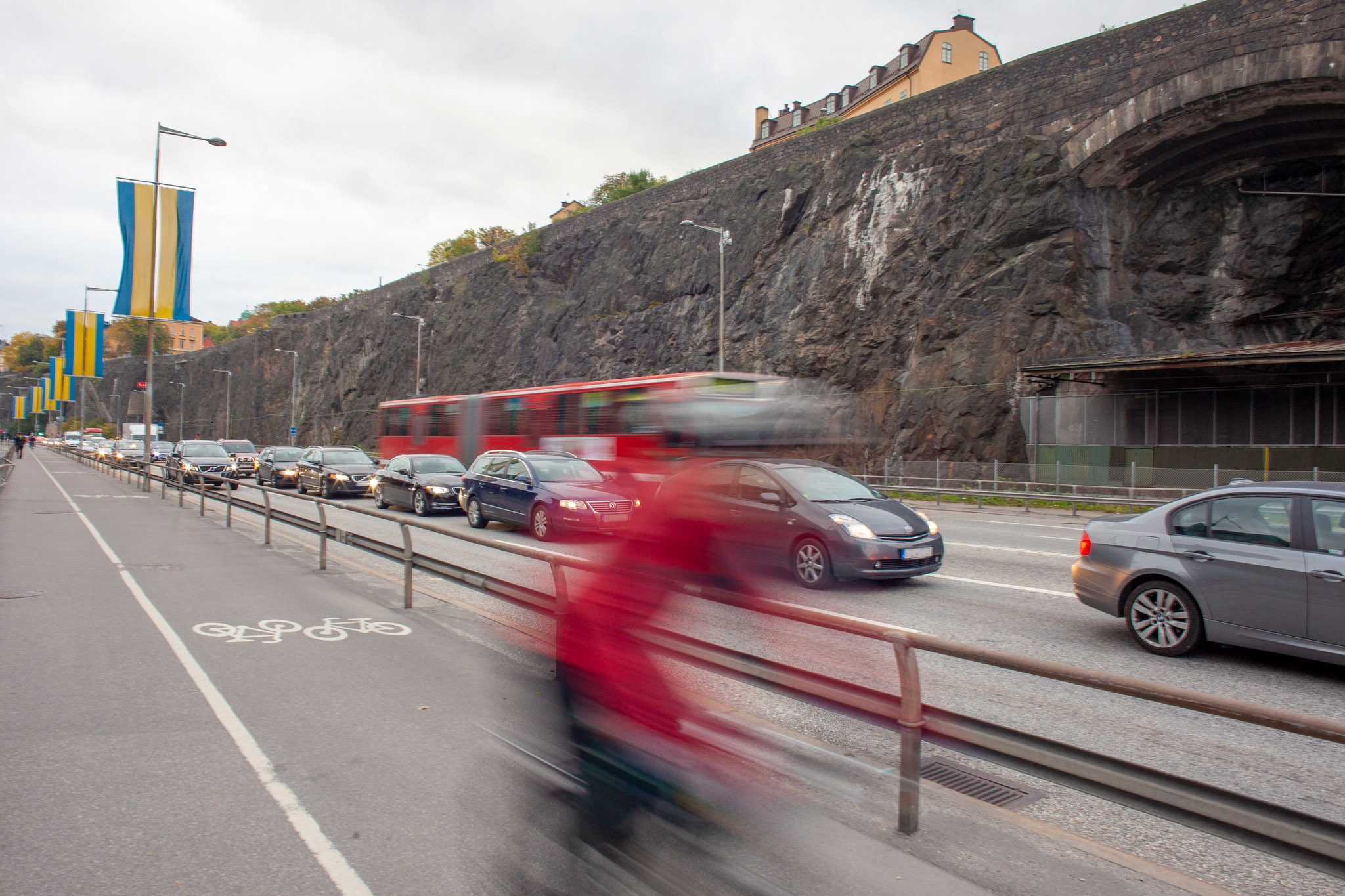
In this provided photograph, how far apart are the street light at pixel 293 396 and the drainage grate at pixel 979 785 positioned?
233ft

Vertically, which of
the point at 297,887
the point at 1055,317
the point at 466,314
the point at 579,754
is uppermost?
the point at 466,314

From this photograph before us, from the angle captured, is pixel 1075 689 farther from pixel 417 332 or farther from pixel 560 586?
pixel 417 332

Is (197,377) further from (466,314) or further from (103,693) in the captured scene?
(103,693)

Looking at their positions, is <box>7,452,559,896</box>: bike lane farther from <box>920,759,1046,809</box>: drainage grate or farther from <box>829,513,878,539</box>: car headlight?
<box>829,513,878,539</box>: car headlight

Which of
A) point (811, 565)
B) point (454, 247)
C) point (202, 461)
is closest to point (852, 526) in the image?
point (811, 565)

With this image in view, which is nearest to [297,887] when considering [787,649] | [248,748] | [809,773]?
[248,748]

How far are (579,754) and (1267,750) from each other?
4.01m

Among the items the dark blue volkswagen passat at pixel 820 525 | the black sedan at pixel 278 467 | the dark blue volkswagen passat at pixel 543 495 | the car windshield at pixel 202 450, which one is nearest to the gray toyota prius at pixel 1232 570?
the dark blue volkswagen passat at pixel 820 525

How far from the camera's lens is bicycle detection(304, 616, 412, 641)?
7320 mm

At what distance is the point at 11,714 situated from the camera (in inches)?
202

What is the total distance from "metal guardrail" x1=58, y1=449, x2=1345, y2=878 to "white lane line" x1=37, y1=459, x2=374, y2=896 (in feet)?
5.05

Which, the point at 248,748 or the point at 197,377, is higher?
the point at 197,377

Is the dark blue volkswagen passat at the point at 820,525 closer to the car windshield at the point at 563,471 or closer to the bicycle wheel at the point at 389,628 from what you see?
the bicycle wheel at the point at 389,628

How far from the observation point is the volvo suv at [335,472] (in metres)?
24.3
